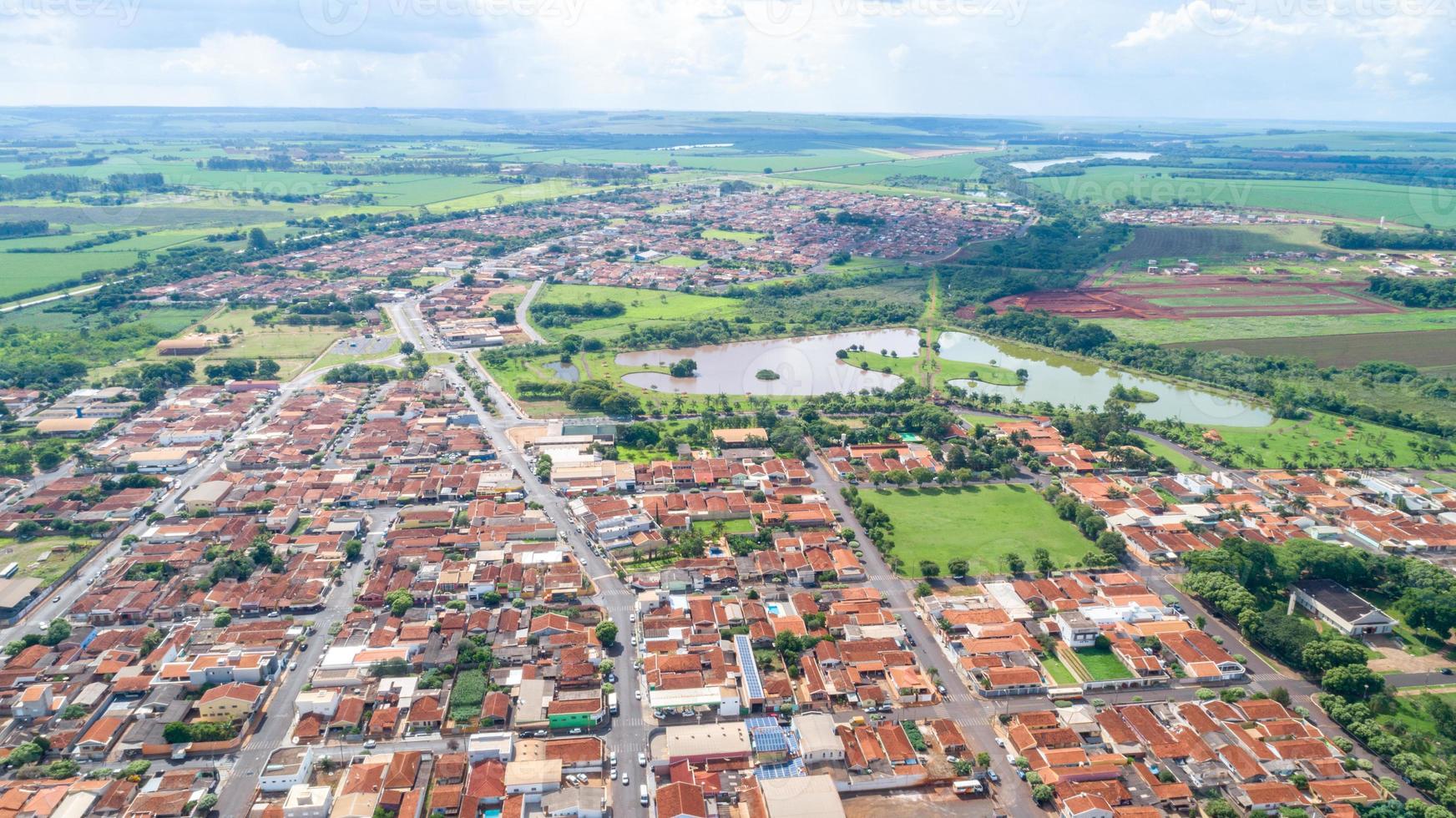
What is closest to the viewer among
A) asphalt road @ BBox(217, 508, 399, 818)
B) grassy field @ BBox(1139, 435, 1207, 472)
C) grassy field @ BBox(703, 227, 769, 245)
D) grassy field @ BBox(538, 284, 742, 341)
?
asphalt road @ BBox(217, 508, 399, 818)

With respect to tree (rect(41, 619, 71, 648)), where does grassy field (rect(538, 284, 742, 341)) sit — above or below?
above

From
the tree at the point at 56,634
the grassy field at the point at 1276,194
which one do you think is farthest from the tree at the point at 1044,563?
the grassy field at the point at 1276,194

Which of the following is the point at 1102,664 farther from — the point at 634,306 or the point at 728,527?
the point at 634,306

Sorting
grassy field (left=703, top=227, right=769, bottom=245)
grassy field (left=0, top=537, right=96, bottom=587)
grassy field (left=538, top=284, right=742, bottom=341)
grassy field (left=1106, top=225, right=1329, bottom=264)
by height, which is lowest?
grassy field (left=0, top=537, right=96, bottom=587)

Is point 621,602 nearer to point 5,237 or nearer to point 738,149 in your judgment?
point 5,237

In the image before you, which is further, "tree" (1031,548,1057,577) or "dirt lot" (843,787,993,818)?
"tree" (1031,548,1057,577)

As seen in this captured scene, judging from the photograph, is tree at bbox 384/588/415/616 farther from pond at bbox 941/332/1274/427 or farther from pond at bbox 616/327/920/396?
pond at bbox 941/332/1274/427

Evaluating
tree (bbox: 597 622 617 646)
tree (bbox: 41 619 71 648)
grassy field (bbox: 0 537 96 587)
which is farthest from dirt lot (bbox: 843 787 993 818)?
grassy field (bbox: 0 537 96 587)
